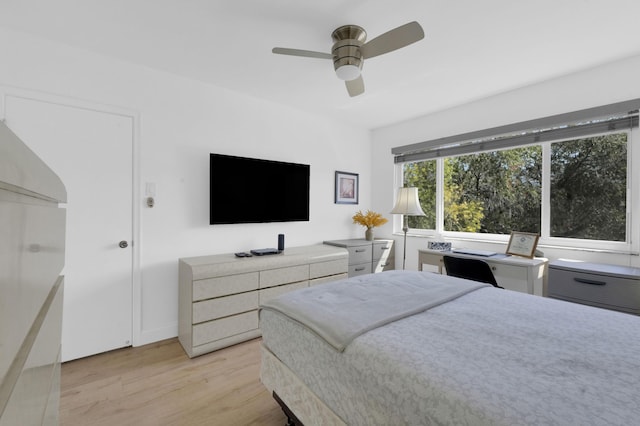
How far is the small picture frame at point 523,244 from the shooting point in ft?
8.80

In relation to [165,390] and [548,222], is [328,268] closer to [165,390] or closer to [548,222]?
[165,390]

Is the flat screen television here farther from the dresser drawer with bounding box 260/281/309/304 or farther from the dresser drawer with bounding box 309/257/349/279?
the dresser drawer with bounding box 260/281/309/304

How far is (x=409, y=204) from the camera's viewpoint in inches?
135

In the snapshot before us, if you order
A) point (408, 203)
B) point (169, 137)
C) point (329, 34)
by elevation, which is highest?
point (329, 34)

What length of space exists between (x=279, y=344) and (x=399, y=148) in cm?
328

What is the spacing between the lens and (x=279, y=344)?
4.80ft

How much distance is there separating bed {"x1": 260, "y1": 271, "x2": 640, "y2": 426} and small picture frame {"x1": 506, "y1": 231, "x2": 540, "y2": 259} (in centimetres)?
134

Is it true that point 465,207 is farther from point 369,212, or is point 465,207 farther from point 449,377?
point 449,377

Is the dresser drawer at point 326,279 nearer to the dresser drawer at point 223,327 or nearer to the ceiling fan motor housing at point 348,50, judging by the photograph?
the dresser drawer at point 223,327

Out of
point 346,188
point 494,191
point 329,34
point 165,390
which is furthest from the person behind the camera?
point 346,188

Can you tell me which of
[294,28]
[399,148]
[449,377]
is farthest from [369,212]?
[449,377]

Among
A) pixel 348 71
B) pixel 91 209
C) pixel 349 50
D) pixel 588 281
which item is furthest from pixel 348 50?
→ pixel 588 281

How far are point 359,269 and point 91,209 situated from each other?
2.76m

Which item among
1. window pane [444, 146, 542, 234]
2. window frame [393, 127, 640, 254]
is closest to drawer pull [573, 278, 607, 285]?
window frame [393, 127, 640, 254]
